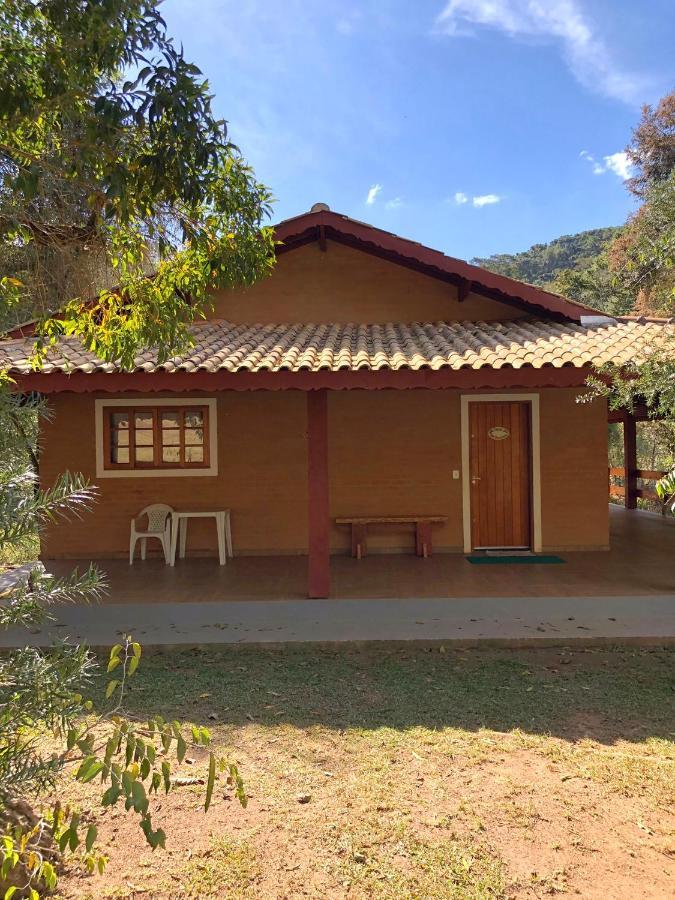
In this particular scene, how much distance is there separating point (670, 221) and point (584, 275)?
23090mm

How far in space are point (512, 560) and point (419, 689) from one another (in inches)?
187

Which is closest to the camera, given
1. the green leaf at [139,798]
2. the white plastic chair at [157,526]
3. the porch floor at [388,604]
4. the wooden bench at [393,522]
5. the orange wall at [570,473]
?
the green leaf at [139,798]

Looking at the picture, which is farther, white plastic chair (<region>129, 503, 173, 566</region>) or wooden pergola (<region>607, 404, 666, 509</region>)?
wooden pergola (<region>607, 404, 666, 509</region>)

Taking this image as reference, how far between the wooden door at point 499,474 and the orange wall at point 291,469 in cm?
31

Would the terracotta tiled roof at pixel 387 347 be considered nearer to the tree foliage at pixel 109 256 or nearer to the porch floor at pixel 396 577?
the tree foliage at pixel 109 256

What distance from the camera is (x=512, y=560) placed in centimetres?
885

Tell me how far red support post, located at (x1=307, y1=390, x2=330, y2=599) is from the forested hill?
36.2 meters

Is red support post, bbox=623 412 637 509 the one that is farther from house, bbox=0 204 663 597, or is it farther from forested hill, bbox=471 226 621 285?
forested hill, bbox=471 226 621 285

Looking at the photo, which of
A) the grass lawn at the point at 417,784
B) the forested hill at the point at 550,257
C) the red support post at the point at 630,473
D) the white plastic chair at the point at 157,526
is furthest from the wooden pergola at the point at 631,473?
the forested hill at the point at 550,257

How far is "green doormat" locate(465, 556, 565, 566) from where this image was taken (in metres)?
8.63

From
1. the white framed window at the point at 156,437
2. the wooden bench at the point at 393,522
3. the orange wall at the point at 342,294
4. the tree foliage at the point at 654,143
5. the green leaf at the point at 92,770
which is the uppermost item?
the tree foliage at the point at 654,143

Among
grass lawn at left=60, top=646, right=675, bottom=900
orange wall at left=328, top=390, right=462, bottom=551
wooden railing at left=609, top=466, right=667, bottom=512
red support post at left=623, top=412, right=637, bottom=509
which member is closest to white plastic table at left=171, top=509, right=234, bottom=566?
orange wall at left=328, top=390, right=462, bottom=551

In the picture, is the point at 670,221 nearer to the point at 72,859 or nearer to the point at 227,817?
the point at 227,817

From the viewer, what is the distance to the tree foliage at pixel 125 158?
2535 mm
